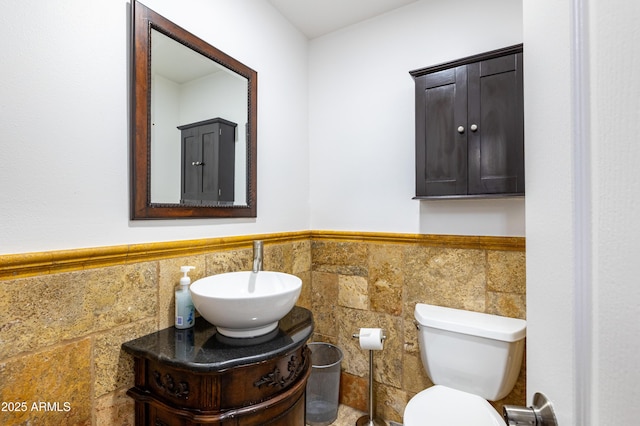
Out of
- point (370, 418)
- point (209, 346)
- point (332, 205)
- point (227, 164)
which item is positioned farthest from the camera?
point (332, 205)

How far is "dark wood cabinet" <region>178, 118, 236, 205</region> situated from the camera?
1.42 meters

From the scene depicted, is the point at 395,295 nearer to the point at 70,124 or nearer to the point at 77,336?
the point at 77,336

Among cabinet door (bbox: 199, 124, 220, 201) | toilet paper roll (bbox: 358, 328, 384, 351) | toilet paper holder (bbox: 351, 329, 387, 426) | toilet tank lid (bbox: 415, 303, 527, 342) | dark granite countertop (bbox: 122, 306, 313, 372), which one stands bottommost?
toilet paper holder (bbox: 351, 329, 387, 426)

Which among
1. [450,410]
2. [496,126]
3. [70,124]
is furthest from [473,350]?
[70,124]

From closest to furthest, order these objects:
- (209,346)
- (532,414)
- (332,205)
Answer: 1. (532,414)
2. (209,346)
3. (332,205)

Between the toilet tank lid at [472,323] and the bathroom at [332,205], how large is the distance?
0.34 feet

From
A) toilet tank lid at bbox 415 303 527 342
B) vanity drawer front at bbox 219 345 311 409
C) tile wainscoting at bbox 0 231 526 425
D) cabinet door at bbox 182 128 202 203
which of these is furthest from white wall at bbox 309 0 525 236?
vanity drawer front at bbox 219 345 311 409

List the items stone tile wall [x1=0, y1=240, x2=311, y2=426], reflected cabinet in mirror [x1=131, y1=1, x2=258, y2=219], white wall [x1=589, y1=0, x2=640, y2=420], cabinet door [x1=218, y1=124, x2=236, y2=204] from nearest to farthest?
white wall [x1=589, y1=0, x2=640, y2=420] < stone tile wall [x1=0, y1=240, x2=311, y2=426] < reflected cabinet in mirror [x1=131, y1=1, x2=258, y2=219] < cabinet door [x1=218, y1=124, x2=236, y2=204]

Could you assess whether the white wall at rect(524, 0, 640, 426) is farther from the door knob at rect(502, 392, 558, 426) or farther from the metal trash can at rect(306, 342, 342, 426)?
the metal trash can at rect(306, 342, 342, 426)

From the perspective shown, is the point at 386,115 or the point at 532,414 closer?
the point at 532,414

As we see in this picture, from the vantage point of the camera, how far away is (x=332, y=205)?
219cm

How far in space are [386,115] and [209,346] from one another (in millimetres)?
1632

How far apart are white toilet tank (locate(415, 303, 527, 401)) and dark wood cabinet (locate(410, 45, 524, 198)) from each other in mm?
636

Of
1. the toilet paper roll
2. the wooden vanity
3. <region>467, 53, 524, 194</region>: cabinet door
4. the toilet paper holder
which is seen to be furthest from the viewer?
the toilet paper holder
